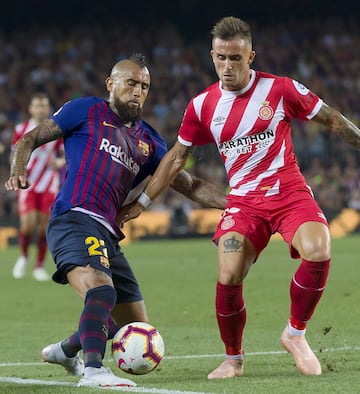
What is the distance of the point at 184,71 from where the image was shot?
3042cm

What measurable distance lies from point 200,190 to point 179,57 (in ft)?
80.3

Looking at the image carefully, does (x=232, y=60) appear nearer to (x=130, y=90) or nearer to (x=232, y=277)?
(x=130, y=90)

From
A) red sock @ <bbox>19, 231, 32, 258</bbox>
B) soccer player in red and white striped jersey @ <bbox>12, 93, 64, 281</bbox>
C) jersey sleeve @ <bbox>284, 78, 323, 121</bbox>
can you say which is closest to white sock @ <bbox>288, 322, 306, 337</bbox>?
jersey sleeve @ <bbox>284, 78, 323, 121</bbox>

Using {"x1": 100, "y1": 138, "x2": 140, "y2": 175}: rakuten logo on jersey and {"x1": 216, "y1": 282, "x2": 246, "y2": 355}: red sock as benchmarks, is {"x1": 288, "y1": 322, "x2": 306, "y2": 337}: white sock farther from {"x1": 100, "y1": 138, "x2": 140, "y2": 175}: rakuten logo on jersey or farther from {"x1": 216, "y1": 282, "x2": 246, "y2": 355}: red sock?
{"x1": 100, "y1": 138, "x2": 140, "y2": 175}: rakuten logo on jersey

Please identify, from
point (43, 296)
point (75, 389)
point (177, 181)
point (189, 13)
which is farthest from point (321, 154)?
point (75, 389)

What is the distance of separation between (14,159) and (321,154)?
20.2 m

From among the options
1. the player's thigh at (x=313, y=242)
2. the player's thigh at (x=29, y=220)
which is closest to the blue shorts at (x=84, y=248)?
the player's thigh at (x=313, y=242)

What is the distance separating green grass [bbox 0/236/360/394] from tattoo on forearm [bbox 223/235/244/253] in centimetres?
79

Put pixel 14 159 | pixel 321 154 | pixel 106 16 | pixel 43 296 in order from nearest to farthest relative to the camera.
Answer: pixel 14 159 → pixel 43 296 → pixel 321 154 → pixel 106 16

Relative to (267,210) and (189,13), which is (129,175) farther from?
(189,13)

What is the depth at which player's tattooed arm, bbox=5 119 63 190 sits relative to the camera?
607cm

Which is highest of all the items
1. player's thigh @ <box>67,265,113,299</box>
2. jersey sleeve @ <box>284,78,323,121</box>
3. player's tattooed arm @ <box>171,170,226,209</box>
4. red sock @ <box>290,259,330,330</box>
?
jersey sleeve @ <box>284,78,323,121</box>

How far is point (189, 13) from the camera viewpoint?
110 feet

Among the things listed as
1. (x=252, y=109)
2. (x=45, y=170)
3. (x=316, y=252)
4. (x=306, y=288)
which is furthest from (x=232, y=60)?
(x=45, y=170)
